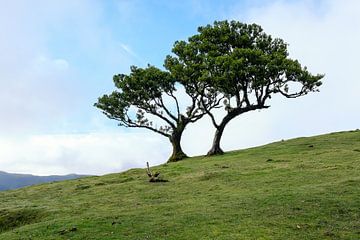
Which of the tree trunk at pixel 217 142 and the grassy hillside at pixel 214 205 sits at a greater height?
the tree trunk at pixel 217 142

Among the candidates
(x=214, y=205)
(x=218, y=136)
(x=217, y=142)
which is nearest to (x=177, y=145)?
(x=217, y=142)

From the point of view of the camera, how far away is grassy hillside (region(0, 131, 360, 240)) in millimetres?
20344

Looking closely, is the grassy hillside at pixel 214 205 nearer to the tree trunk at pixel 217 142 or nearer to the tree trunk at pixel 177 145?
the tree trunk at pixel 217 142

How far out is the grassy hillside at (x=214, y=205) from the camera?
20344 mm

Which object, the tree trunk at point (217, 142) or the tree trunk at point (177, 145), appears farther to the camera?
the tree trunk at point (177, 145)

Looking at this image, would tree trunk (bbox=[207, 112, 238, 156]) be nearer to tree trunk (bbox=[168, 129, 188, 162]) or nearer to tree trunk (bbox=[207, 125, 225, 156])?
tree trunk (bbox=[207, 125, 225, 156])

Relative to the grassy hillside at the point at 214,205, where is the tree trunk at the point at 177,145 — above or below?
above

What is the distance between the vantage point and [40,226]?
23969mm

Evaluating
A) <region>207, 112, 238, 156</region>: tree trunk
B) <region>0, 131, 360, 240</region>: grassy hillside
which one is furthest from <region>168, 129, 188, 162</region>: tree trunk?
<region>0, 131, 360, 240</region>: grassy hillside

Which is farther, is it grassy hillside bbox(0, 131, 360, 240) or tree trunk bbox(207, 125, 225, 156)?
tree trunk bbox(207, 125, 225, 156)

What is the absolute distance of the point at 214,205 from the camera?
25.3 meters

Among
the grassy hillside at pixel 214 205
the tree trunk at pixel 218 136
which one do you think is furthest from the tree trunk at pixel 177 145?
the grassy hillside at pixel 214 205

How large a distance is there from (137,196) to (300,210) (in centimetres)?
1230

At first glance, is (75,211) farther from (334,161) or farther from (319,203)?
(334,161)
